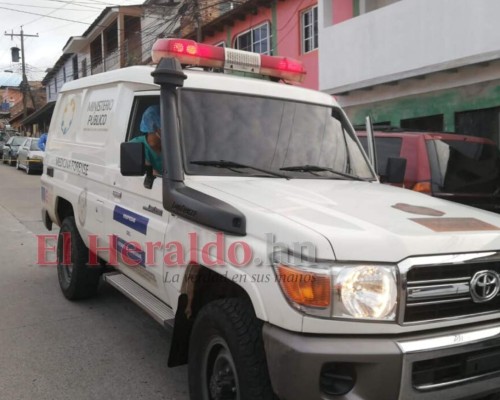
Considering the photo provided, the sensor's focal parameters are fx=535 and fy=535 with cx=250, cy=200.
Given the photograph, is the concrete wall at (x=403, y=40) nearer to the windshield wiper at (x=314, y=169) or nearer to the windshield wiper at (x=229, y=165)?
the windshield wiper at (x=314, y=169)

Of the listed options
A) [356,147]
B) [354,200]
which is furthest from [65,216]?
[354,200]

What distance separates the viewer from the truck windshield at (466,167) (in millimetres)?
6195

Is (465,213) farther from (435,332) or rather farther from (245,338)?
(245,338)

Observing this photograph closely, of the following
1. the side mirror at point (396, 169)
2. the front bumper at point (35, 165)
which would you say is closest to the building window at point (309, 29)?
the side mirror at point (396, 169)

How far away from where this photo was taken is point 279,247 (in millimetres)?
2480

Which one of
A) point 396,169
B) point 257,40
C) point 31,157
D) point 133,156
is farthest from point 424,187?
point 31,157

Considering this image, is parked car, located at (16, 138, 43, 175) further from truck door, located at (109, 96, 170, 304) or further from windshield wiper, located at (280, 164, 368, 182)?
windshield wiper, located at (280, 164, 368, 182)

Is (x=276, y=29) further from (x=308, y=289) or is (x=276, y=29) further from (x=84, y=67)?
(x=84, y=67)

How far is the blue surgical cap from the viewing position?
12.6ft

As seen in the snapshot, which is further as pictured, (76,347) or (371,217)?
(76,347)

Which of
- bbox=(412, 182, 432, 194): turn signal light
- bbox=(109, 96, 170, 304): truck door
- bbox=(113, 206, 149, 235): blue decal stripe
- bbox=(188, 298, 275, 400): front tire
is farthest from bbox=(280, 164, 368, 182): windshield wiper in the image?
bbox=(412, 182, 432, 194): turn signal light

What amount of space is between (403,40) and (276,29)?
601 cm

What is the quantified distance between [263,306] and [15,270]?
5.57 metres

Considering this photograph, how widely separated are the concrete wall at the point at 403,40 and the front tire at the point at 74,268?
7509 mm
